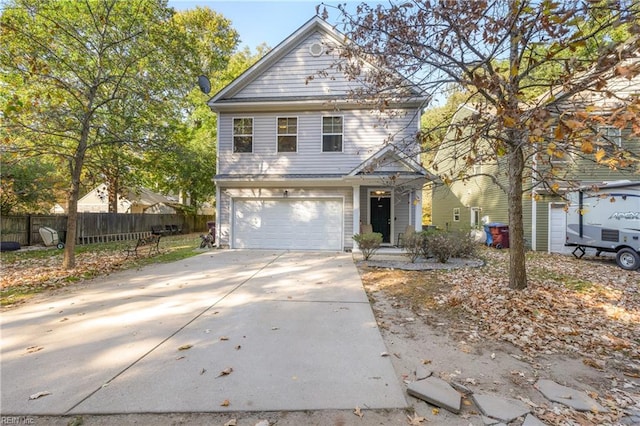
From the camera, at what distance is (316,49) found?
11.8 meters

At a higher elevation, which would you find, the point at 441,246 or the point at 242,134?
the point at 242,134

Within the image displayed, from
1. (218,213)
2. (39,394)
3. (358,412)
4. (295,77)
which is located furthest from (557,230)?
(39,394)

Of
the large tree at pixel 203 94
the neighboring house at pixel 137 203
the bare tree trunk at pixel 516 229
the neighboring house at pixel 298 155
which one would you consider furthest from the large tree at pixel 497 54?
the neighboring house at pixel 137 203

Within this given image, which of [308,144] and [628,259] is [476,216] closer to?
[628,259]

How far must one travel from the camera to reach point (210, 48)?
22797 mm

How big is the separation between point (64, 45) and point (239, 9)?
559 centimetres

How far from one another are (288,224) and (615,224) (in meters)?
10.6

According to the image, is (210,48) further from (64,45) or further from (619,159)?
(619,159)

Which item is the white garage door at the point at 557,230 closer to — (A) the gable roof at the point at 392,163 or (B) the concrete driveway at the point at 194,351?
(A) the gable roof at the point at 392,163

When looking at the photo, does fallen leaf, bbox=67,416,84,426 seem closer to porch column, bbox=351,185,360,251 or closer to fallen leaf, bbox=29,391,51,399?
fallen leaf, bbox=29,391,51,399

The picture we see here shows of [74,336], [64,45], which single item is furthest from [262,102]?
[74,336]

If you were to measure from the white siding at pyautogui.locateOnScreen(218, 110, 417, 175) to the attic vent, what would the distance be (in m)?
2.40

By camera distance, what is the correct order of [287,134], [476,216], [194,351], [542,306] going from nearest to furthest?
[194,351] → [542,306] → [287,134] → [476,216]

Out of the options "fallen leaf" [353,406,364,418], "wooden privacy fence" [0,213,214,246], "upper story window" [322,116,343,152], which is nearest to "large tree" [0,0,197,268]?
"wooden privacy fence" [0,213,214,246]
